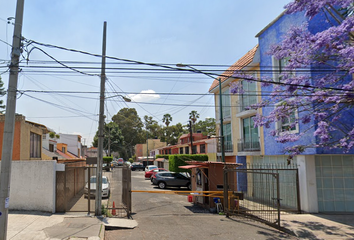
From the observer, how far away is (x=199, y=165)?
625 inches

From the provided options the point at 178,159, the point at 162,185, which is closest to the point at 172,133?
the point at 178,159

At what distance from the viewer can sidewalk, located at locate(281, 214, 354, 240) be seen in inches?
390

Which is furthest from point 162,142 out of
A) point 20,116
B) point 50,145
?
point 20,116

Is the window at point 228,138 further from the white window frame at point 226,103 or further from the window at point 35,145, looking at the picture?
the window at point 35,145

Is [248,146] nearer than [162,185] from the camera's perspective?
Yes

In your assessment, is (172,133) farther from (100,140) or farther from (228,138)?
(100,140)

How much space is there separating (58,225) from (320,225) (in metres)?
9.87

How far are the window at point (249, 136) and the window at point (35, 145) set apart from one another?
14.3 metres

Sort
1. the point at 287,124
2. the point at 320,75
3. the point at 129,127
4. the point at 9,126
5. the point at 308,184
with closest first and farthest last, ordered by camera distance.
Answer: the point at 9,126 < the point at 320,75 < the point at 308,184 < the point at 287,124 < the point at 129,127

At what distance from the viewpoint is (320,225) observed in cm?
1133

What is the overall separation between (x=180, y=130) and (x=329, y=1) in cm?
7388

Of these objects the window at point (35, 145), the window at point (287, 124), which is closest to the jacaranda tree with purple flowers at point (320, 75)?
the window at point (287, 124)

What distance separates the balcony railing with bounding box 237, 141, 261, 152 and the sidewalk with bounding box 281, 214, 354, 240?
6.39 metres

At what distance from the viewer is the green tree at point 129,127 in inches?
3250
